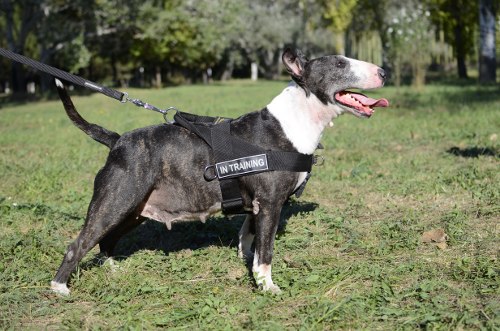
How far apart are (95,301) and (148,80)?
184 ft

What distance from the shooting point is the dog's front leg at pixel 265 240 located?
193 inches

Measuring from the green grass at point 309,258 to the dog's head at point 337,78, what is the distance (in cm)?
143

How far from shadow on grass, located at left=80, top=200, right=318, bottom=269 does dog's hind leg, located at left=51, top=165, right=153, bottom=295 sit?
100 centimetres

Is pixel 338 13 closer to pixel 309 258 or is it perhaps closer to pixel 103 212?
pixel 309 258

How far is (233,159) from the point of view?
16.2 feet

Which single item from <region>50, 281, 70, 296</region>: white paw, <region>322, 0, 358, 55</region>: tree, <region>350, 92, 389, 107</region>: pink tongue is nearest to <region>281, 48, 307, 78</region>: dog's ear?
<region>350, 92, 389, 107</region>: pink tongue

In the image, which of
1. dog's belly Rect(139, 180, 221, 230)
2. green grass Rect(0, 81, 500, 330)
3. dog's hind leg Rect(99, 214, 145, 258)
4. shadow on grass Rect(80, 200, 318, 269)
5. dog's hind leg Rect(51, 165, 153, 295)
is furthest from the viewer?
shadow on grass Rect(80, 200, 318, 269)

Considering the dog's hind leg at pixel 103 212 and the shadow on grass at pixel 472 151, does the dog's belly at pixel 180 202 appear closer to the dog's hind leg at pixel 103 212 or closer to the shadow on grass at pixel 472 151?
the dog's hind leg at pixel 103 212

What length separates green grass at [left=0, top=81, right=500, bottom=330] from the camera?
4340 millimetres

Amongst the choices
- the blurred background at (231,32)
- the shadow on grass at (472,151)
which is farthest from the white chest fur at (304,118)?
the blurred background at (231,32)

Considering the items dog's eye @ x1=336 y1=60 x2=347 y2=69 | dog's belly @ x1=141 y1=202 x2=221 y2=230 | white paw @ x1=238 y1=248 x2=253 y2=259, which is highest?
dog's eye @ x1=336 y1=60 x2=347 y2=69

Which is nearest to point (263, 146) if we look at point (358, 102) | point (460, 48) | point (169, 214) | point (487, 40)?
point (358, 102)

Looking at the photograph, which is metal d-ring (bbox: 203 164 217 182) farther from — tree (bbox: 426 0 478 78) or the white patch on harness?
tree (bbox: 426 0 478 78)

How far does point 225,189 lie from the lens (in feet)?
16.4
